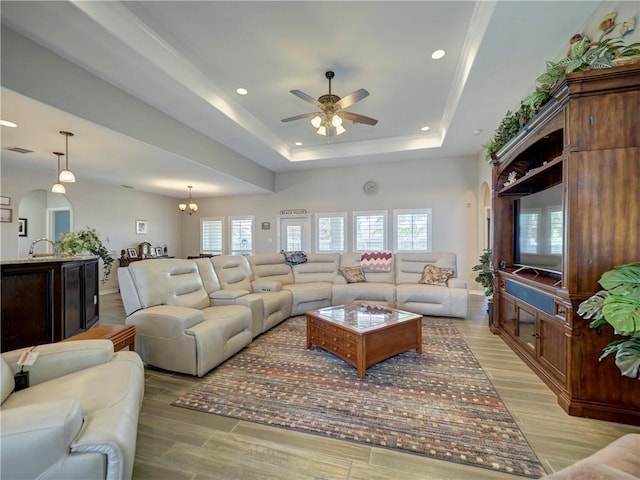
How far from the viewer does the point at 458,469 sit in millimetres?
1459

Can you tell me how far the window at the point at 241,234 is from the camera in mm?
8211

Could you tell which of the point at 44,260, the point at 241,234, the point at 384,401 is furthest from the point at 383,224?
the point at 44,260

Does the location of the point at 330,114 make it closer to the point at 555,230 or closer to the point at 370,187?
the point at 555,230

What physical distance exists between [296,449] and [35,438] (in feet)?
4.07

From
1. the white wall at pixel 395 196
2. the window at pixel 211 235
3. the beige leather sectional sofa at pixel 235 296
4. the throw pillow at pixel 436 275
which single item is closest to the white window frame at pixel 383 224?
the white wall at pixel 395 196

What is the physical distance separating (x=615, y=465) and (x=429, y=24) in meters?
3.40

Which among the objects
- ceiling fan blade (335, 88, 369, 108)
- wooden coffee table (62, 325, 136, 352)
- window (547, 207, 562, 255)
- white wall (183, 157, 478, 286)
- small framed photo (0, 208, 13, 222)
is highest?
ceiling fan blade (335, 88, 369, 108)

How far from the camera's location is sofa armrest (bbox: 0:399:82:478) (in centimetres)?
85

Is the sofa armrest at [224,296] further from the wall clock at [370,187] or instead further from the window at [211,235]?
the window at [211,235]

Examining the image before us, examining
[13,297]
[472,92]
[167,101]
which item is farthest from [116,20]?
[472,92]

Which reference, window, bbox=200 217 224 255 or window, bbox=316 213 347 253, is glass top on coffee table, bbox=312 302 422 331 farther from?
window, bbox=200 217 224 255

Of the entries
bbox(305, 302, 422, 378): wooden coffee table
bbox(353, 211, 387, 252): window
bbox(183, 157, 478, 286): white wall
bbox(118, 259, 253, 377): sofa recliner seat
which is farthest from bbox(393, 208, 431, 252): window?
bbox(118, 259, 253, 377): sofa recliner seat

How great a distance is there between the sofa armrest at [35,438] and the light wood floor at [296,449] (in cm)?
73

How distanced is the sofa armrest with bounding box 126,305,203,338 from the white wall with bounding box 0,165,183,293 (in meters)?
4.64
